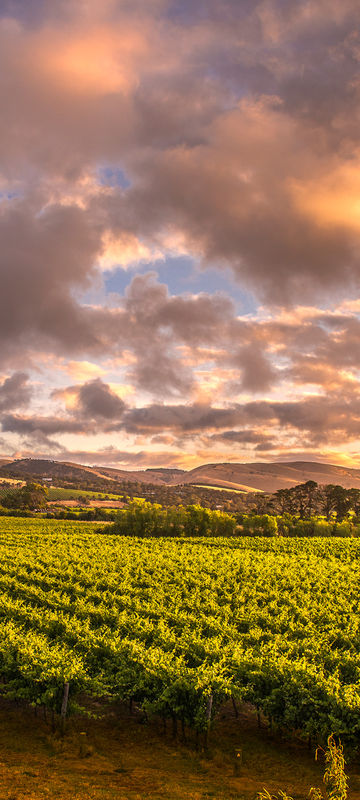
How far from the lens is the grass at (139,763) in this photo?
1520 cm

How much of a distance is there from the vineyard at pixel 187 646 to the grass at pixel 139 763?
3.43 feet

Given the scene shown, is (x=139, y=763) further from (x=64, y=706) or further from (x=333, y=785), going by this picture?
(x=333, y=785)

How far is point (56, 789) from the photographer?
15.0m

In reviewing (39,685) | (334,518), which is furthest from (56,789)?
(334,518)

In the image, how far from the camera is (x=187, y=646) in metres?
22.7

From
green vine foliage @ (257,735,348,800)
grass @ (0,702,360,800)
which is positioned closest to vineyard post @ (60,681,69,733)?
grass @ (0,702,360,800)

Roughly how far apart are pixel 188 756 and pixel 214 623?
29.9 ft

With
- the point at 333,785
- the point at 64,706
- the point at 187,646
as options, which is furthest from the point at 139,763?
the point at 333,785

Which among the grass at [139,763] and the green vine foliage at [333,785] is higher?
the green vine foliage at [333,785]

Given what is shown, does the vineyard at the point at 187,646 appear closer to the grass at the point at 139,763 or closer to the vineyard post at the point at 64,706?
the vineyard post at the point at 64,706

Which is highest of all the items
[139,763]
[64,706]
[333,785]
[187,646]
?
[187,646]

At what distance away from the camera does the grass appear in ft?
49.9

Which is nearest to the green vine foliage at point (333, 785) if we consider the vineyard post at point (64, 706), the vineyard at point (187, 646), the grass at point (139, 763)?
the grass at point (139, 763)

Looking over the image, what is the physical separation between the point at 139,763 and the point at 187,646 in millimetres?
5895
